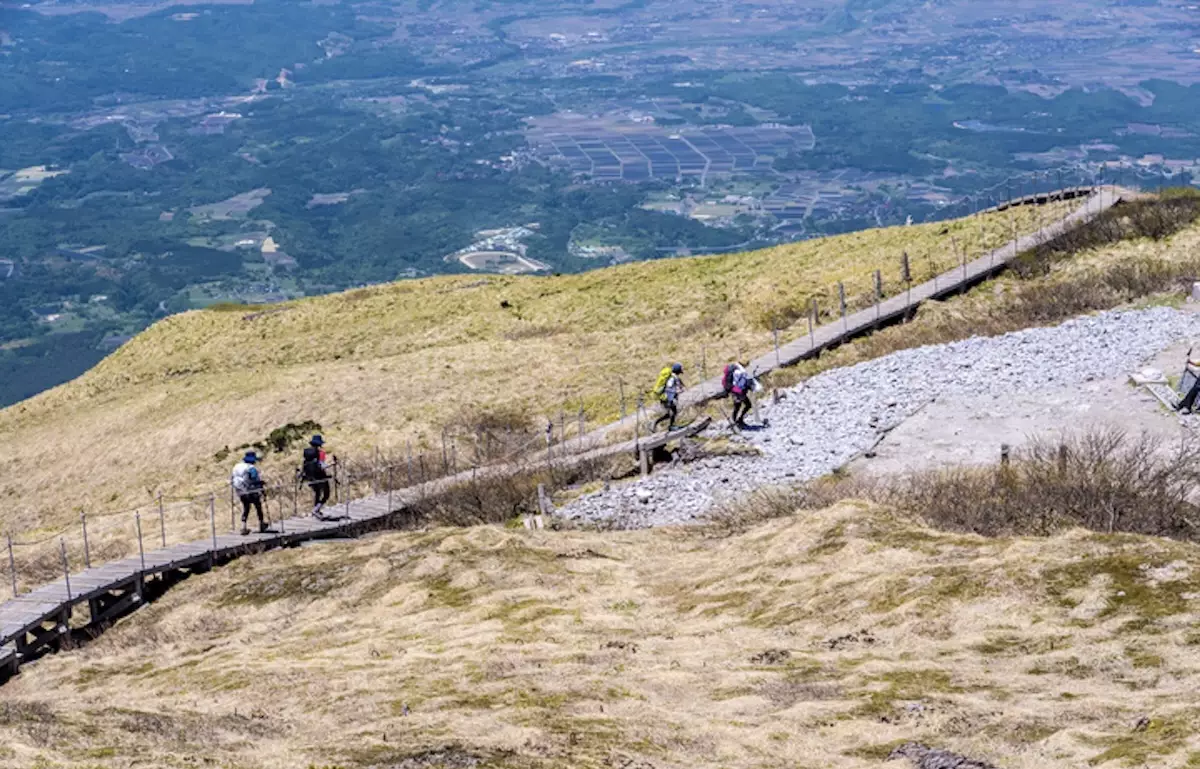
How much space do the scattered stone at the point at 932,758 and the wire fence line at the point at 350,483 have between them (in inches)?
701

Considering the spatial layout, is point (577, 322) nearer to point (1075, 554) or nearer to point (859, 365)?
point (859, 365)

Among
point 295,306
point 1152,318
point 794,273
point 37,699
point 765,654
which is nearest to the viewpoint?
point 765,654

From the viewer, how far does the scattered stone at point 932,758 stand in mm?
14391

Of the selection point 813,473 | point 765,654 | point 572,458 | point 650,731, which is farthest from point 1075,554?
point 572,458

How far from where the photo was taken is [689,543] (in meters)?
27.3

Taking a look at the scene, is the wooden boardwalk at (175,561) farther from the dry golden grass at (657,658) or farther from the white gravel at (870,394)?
the white gravel at (870,394)

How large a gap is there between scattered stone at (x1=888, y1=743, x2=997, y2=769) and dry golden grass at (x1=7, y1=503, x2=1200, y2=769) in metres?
0.24

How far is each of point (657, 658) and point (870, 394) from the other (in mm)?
16361

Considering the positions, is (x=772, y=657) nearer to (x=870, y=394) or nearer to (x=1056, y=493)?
(x=1056, y=493)

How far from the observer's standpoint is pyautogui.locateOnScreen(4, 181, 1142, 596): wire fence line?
3428cm

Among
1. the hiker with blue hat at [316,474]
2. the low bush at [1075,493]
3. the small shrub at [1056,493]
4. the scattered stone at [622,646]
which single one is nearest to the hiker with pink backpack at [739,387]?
the small shrub at [1056,493]

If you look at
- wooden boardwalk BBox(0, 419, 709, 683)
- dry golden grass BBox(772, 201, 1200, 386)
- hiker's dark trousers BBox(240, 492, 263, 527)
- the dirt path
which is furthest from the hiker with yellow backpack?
hiker's dark trousers BBox(240, 492, 263, 527)

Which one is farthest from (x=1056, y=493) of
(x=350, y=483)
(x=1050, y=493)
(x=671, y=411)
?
(x=350, y=483)

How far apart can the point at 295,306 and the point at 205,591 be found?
149 ft
